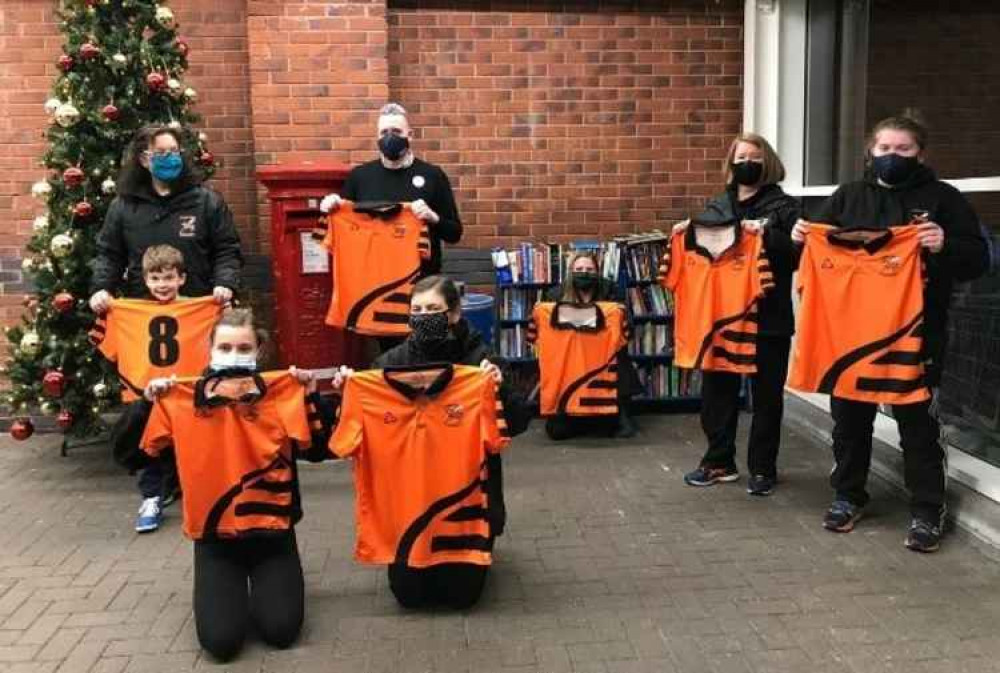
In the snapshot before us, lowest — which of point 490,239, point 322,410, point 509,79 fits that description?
point 322,410

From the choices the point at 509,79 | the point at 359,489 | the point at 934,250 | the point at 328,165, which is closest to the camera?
the point at 359,489

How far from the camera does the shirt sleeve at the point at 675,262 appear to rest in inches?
214

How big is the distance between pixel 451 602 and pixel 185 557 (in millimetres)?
1503

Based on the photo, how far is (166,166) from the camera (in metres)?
4.95

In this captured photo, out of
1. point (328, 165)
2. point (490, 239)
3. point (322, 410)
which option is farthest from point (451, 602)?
point (490, 239)

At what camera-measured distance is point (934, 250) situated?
4.25m

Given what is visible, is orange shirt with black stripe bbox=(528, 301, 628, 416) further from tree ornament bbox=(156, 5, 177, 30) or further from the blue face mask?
tree ornament bbox=(156, 5, 177, 30)

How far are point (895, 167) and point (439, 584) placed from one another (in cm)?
283

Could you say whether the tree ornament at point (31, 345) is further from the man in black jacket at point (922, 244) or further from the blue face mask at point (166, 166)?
the man in black jacket at point (922, 244)

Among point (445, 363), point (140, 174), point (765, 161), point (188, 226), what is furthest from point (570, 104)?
point (445, 363)

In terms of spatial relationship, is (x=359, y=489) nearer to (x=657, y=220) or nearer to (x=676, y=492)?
(x=676, y=492)

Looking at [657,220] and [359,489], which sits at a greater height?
[657,220]

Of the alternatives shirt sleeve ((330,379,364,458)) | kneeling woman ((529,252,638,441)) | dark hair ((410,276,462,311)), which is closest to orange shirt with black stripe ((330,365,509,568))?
shirt sleeve ((330,379,364,458))

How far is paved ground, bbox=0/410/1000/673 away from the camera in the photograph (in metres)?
3.54
